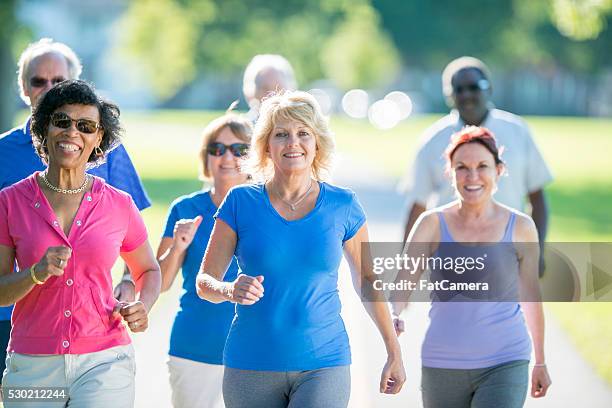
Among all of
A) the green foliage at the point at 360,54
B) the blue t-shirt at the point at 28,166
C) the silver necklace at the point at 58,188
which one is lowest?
the silver necklace at the point at 58,188

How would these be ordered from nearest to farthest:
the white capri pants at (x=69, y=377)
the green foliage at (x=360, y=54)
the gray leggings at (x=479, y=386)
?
the white capri pants at (x=69, y=377)
the gray leggings at (x=479, y=386)
the green foliage at (x=360, y=54)

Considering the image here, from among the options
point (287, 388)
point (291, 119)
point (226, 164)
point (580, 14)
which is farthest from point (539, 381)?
point (580, 14)

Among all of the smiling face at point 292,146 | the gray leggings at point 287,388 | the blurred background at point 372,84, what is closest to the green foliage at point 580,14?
the blurred background at point 372,84

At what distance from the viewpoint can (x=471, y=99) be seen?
8781 mm

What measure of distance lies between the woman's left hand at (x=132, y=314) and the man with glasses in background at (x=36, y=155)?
722 millimetres

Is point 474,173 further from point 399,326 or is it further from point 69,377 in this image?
point 69,377

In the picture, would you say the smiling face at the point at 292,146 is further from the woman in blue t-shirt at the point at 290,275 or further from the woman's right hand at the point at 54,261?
the woman's right hand at the point at 54,261

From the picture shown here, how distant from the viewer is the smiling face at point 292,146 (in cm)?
541

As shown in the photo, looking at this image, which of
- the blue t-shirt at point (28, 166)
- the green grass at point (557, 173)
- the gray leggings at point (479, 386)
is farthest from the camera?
the green grass at point (557, 173)

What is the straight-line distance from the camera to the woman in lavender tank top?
5.85 meters

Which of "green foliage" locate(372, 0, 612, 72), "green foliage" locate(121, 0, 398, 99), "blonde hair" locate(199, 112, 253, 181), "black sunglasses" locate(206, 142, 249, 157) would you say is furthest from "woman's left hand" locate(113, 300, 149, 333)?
→ "green foliage" locate(372, 0, 612, 72)

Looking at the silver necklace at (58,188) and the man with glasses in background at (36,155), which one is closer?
the silver necklace at (58,188)

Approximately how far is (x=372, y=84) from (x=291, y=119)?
291ft

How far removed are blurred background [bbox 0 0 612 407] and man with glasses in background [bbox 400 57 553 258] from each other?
1414 millimetres
